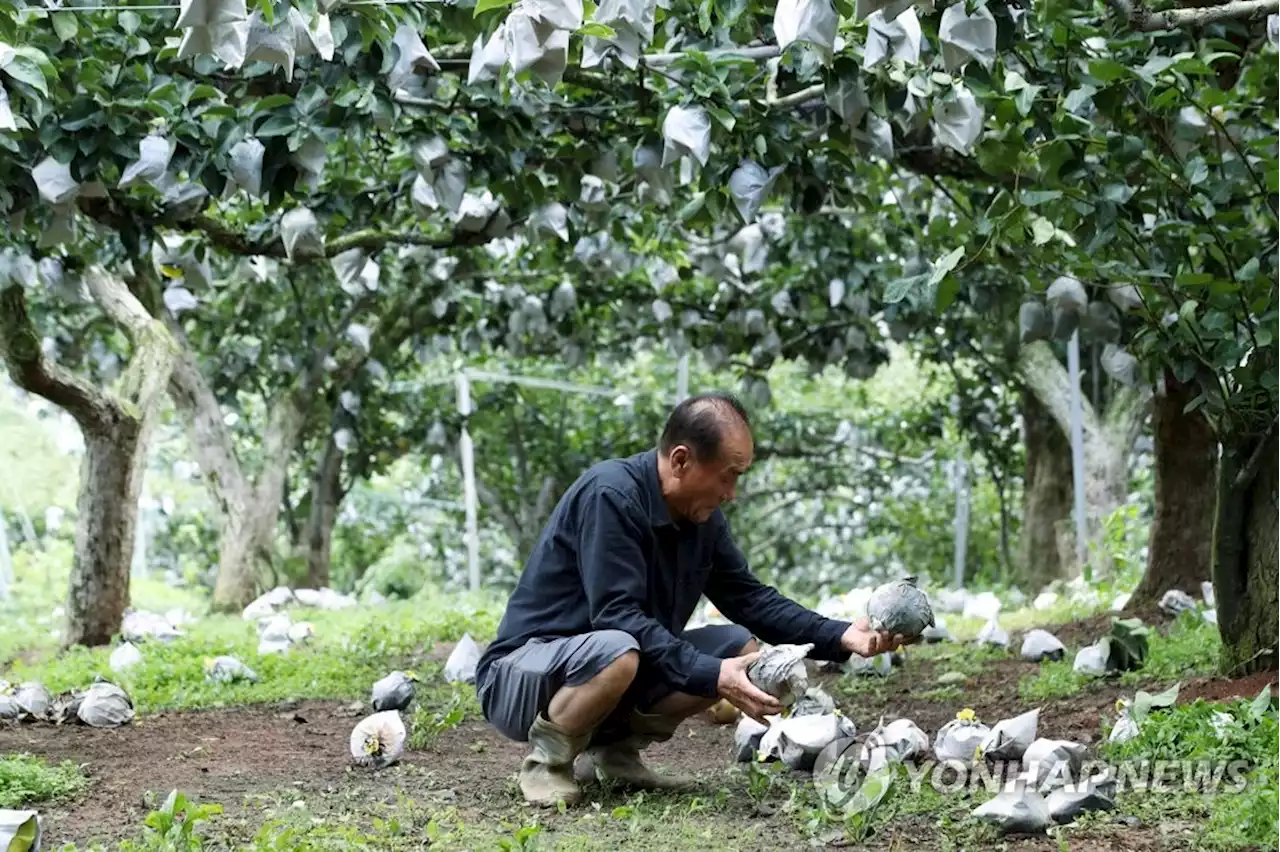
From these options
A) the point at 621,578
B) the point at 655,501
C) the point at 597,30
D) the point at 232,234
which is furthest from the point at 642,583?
the point at 232,234

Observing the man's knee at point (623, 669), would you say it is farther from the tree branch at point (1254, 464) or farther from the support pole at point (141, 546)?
the support pole at point (141, 546)

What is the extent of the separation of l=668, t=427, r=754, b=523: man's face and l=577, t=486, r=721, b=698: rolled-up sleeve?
10 cm

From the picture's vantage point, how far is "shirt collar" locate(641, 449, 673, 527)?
3.07 metres

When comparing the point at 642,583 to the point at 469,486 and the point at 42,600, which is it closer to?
the point at 469,486

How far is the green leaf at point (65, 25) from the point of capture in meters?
3.21

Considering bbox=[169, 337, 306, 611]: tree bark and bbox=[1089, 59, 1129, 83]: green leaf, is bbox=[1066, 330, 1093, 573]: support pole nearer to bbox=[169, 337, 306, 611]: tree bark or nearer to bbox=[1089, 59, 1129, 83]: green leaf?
bbox=[1089, 59, 1129, 83]: green leaf

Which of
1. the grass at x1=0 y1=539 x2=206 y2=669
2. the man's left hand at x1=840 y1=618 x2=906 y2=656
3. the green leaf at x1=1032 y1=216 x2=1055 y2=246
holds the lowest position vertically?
the grass at x1=0 y1=539 x2=206 y2=669

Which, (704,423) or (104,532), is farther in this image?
(104,532)

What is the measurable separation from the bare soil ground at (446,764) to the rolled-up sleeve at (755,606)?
0.94ft

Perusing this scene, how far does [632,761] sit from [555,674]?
37cm

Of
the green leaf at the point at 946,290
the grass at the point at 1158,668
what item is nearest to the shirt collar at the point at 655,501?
the green leaf at the point at 946,290

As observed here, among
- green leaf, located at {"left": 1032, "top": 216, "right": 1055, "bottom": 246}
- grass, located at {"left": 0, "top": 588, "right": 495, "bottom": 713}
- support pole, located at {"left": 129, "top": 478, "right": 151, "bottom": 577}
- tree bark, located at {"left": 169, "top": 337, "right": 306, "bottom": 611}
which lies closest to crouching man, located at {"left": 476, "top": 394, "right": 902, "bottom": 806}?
green leaf, located at {"left": 1032, "top": 216, "right": 1055, "bottom": 246}

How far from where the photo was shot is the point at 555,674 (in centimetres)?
300

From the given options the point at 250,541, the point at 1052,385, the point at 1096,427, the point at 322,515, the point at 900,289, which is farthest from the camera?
the point at 322,515
